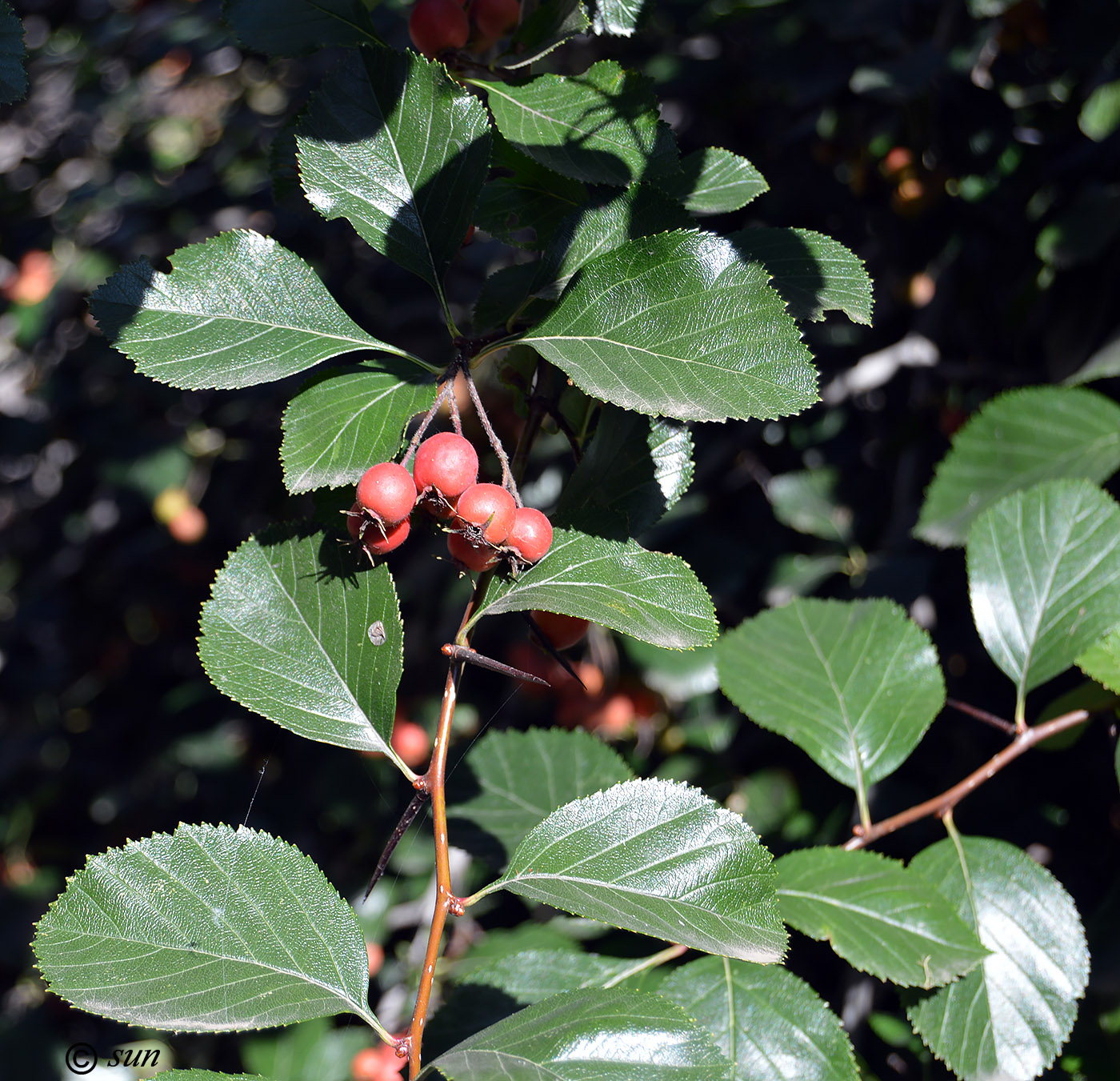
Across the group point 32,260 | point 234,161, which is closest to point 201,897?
point 234,161

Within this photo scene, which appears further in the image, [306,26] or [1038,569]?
[1038,569]

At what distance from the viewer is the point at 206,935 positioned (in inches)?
23.7

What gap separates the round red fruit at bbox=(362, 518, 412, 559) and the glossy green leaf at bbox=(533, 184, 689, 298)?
211mm

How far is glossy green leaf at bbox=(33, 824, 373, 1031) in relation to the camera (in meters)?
0.58

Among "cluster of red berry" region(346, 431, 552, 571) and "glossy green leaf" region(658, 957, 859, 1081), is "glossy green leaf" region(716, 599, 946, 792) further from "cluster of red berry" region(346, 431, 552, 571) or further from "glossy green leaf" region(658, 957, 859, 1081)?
"cluster of red berry" region(346, 431, 552, 571)

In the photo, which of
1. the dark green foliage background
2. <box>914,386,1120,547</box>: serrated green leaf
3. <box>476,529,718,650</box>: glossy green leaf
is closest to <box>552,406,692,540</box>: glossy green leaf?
<box>476,529,718,650</box>: glossy green leaf

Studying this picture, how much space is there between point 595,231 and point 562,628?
386mm

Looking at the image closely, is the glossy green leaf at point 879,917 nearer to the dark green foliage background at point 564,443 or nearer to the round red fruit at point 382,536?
the dark green foliage background at point 564,443

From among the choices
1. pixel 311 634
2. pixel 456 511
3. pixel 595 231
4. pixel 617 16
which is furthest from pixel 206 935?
pixel 617 16

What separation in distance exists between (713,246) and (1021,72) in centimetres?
122

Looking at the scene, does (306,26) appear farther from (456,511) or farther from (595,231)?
(456,511)

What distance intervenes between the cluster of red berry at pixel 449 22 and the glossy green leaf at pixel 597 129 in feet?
0.47

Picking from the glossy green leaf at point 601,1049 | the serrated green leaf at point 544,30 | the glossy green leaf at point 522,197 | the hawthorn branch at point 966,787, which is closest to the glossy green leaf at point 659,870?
the glossy green leaf at point 601,1049

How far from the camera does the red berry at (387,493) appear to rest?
595 millimetres
